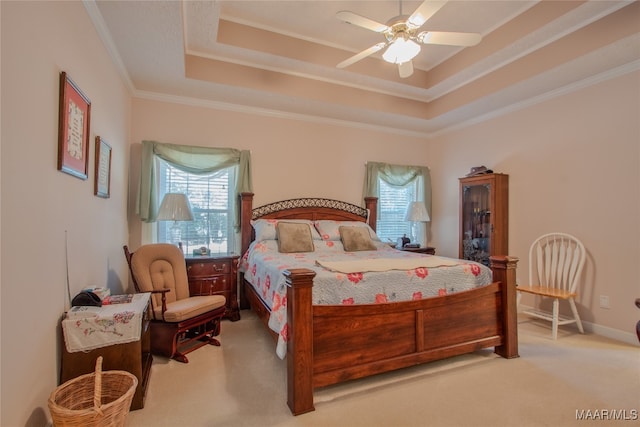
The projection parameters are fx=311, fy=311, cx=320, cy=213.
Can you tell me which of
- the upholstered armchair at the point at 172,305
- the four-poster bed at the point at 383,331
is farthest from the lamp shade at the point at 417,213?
the upholstered armchair at the point at 172,305

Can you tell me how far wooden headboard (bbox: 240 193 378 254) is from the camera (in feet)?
13.4

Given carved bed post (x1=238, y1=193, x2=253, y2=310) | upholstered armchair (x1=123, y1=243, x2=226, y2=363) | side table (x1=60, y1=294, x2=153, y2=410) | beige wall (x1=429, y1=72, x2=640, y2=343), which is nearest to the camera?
side table (x1=60, y1=294, x2=153, y2=410)

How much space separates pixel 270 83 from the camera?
379cm

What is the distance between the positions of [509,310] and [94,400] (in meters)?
2.90

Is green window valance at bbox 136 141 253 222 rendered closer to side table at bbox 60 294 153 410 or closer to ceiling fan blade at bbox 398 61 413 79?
side table at bbox 60 294 153 410

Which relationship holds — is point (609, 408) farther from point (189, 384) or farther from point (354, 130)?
point (354, 130)

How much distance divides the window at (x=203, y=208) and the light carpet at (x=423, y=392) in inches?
63.7

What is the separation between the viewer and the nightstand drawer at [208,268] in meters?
3.45

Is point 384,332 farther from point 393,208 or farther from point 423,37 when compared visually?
point 393,208

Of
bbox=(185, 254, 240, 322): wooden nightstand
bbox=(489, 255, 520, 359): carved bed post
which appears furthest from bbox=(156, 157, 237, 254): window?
bbox=(489, 255, 520, 359): carved bed post

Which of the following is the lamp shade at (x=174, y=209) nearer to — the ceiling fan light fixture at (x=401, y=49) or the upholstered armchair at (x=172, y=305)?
the upholstered armchair at (x=172, y=305)

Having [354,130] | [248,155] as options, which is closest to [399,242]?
[354,130]

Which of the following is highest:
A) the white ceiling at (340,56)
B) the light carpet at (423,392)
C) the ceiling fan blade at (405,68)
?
the white ceiling at (340,56)

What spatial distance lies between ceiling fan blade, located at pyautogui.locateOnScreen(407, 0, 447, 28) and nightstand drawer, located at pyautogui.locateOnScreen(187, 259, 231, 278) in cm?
295
